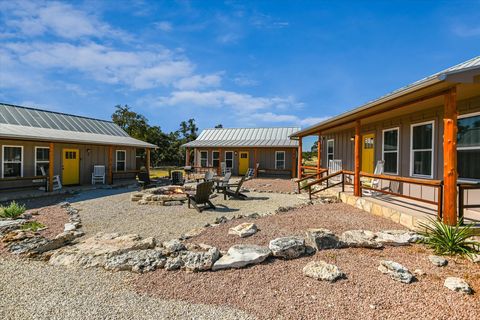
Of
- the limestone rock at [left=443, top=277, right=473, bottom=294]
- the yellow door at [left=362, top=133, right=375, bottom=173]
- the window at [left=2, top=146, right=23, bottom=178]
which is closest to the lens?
the limestone rock at [left=443, top=277, right=473, bottom=294]

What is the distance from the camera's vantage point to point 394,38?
1132 centimetres

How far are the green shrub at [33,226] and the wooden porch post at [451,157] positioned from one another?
803 centimetres

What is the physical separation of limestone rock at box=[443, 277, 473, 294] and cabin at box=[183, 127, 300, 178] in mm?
15808

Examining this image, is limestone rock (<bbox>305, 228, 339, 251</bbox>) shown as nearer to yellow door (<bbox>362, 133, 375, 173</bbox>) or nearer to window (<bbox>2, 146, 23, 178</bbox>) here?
yellow door (<bbox>362, 133, 375, 173</bbox>)

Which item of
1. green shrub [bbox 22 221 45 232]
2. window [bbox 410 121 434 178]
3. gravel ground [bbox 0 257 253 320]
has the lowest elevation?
gravel ground [bbox 0 257 253 320]

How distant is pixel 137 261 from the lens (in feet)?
11.6

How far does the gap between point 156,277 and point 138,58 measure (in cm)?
1021

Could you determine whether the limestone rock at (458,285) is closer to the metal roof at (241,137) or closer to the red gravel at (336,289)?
the red gravel at (336,289)

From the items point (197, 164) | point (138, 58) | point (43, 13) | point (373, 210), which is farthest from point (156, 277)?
point (197, 164)

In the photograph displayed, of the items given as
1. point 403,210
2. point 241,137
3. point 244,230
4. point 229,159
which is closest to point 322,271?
Result: point 244,230

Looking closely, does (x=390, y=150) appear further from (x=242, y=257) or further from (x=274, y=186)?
(x=242, y=257)

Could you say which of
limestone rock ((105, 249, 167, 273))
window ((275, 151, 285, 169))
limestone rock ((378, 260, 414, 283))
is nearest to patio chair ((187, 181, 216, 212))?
limestone rock ((105, 249, 167, 273))

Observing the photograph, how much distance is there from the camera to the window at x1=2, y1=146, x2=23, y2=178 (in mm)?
10694

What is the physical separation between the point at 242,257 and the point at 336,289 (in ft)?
4.16
